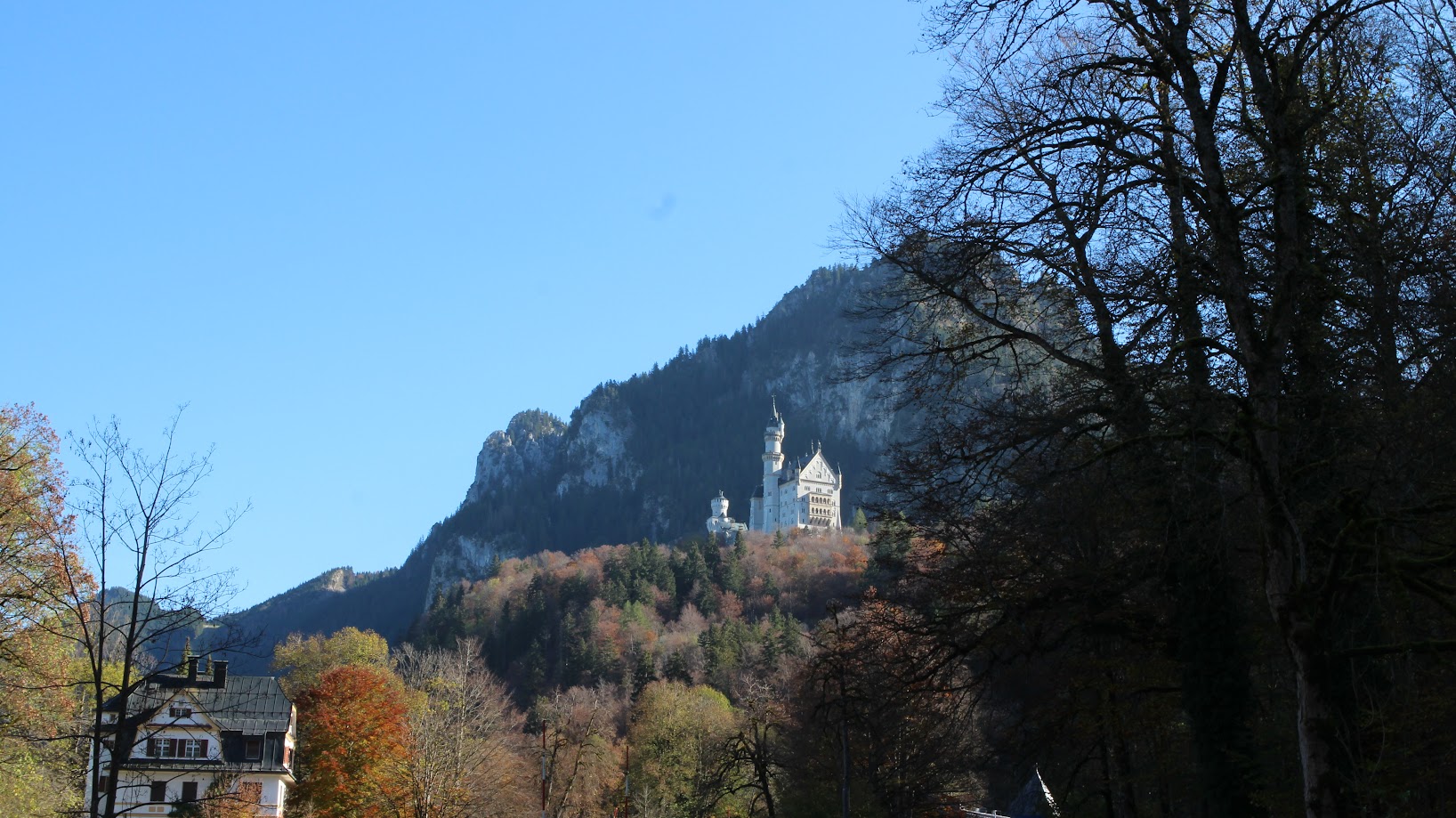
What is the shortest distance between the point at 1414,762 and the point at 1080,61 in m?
7.19

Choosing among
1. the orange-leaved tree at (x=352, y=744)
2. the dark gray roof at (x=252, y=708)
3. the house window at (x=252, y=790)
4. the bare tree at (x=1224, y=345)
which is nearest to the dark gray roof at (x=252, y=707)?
the dark gray roof at (x=252, y=708)

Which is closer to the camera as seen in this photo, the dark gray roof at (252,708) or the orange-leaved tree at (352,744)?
the dark gray roof at (252,708)

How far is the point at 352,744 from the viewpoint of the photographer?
62719 mm

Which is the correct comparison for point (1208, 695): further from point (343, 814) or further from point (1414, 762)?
point (343, 814)

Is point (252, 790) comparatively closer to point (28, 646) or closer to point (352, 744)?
point (352, 744)

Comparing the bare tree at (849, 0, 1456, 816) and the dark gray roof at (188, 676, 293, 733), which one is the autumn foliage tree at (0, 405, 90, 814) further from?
the dark gray roof at (188, 676, 293, 733)

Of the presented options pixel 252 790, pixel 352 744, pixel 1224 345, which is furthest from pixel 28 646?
pixel 352 744

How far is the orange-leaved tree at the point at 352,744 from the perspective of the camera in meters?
57.6

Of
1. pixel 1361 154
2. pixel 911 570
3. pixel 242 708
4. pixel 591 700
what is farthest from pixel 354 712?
pixel 1361 154

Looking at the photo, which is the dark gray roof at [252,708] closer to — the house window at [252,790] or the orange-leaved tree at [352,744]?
the house window at [252,790]

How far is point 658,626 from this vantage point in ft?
432

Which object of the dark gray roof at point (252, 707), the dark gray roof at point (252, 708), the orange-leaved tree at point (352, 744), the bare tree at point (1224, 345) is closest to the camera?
the bare tree at point (1224, 345)

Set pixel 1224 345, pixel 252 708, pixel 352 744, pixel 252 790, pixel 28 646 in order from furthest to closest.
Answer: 1. pixel 352 744
2. pixel 252 708
3. pixel 252 790
4. pixel 28 646
5. pixel 1224 345

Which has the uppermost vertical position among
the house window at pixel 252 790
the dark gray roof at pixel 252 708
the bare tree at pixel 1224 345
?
the bare tree at pixel 1224 345
